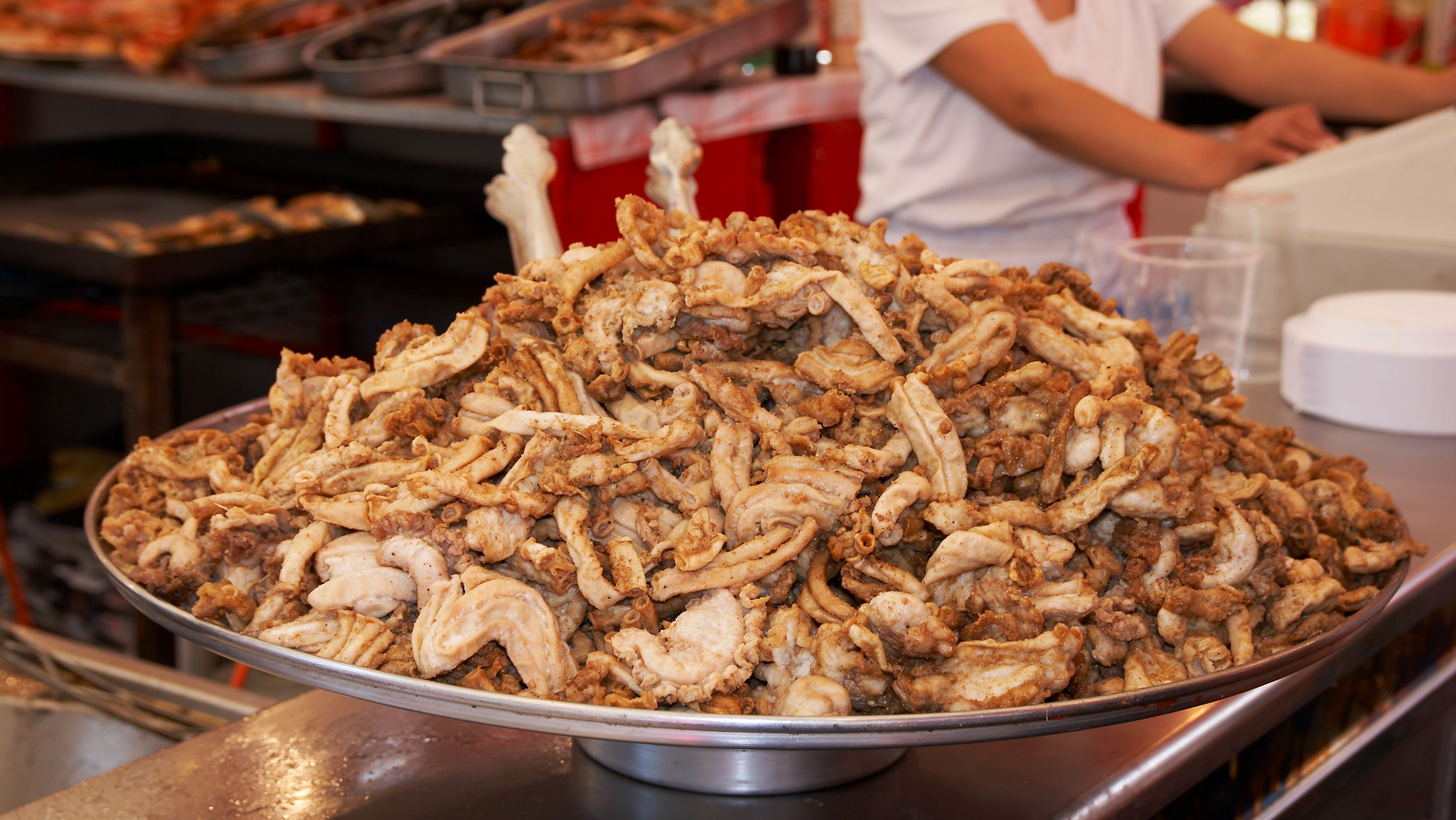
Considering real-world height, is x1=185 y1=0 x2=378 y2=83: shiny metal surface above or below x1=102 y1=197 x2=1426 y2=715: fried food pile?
above

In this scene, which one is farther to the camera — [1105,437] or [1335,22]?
[1335,22]

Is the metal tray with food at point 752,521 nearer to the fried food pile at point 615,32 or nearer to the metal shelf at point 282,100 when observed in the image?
the metal shelf at point 282,100

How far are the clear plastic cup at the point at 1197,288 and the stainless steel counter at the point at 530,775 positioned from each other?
0.80m

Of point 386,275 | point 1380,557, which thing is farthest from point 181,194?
point 1380,557

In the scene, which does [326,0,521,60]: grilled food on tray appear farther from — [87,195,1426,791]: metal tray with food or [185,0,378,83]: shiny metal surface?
[87,195,1426,791]: metal tray with food

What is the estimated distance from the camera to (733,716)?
2.20ft

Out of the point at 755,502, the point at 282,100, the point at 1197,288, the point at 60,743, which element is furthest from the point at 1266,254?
the point at 282,100

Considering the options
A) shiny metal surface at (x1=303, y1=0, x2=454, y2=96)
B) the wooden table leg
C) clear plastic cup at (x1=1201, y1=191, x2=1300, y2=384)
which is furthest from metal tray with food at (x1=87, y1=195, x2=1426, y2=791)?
shiny metal surface at (x1=303, y1=0, x2=454, y2=96)

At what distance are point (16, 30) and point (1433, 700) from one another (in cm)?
404

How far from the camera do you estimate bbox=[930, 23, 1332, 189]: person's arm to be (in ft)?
6.77

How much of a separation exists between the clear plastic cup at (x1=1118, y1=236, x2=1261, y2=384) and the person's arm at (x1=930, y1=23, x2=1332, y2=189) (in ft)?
1.06

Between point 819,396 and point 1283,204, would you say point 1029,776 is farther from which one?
point 1283,204

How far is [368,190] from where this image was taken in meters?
3.37

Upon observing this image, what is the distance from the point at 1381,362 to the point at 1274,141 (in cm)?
69
